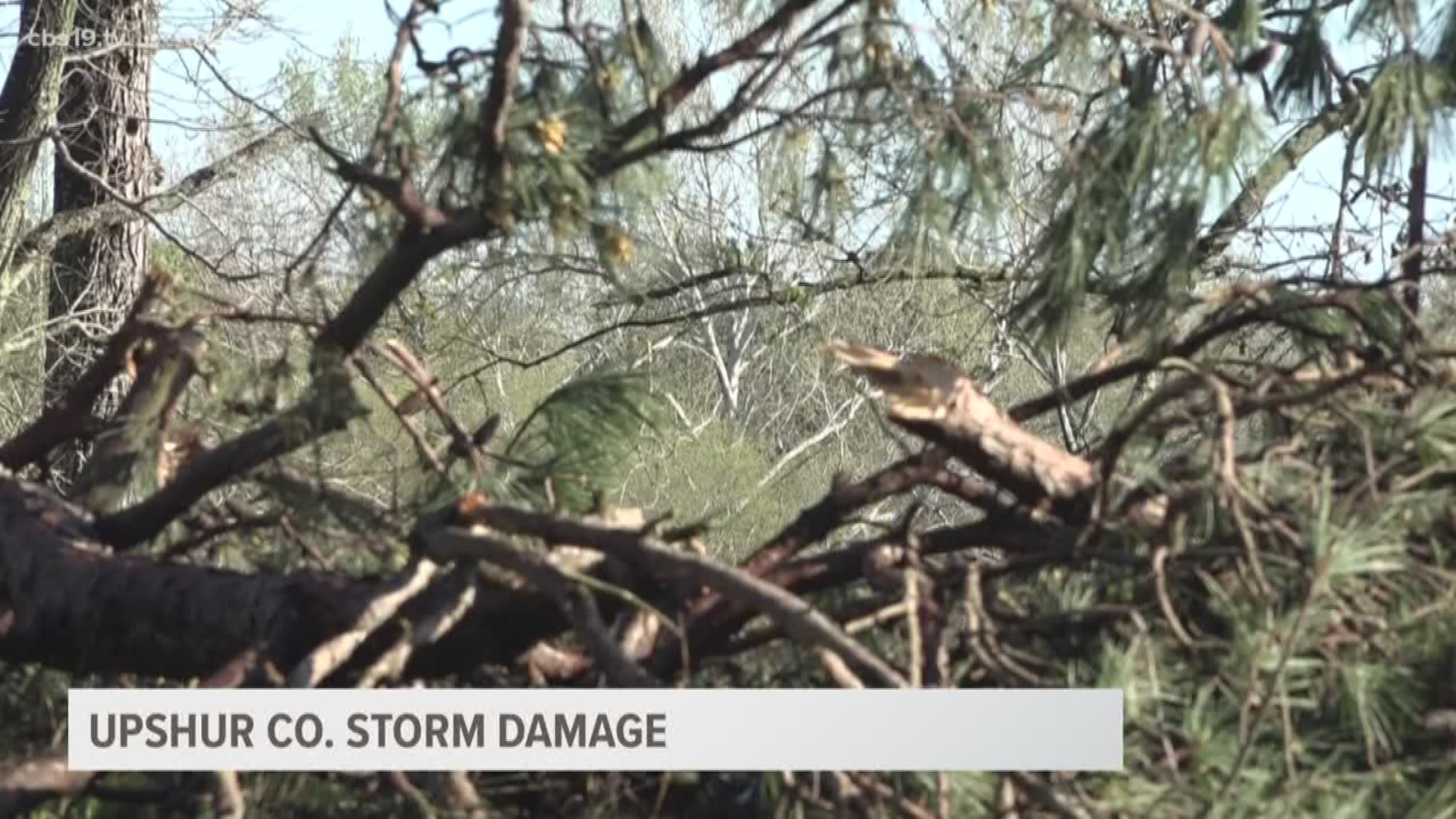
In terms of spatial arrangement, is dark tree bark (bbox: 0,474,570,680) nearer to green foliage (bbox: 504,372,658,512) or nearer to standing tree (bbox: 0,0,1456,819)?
standing tree (bbox: 0,0,1456,819)

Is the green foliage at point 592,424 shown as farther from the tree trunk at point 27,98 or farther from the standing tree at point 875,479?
the tree trunk at point 27,98

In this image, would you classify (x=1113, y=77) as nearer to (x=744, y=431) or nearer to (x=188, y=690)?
(x=188, y=690)

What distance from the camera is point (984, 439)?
2.30 metres

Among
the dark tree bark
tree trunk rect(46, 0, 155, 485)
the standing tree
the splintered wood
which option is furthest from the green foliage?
tree trunk rect(46, 0, 155, 485)

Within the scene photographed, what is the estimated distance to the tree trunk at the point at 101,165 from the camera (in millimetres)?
8148


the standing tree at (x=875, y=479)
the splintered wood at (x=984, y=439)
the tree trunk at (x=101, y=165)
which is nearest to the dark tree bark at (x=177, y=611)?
the standing tree at (x=875, y=479)

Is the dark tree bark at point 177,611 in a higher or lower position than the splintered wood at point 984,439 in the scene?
lower

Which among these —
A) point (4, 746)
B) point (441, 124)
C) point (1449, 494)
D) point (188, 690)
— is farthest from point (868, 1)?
point (4, 746)

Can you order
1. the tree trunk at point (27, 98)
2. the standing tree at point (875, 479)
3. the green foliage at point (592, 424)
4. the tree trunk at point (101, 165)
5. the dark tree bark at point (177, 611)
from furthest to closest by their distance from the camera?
the tree trunk at point (101, 165) → the tree trunk at point (27, 98) → the green foliage at point (592, 424) → the dark tree bark at point (177, 611) → the standing tree at point (875, 479)

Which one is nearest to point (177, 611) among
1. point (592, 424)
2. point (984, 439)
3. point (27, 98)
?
point (592, 424)

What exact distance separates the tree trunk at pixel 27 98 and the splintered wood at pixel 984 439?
6.30 metres

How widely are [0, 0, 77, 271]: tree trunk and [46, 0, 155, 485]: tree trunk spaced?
97 mm

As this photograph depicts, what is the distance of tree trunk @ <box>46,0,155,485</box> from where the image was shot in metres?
8.15

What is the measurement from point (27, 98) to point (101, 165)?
14.6 inches
